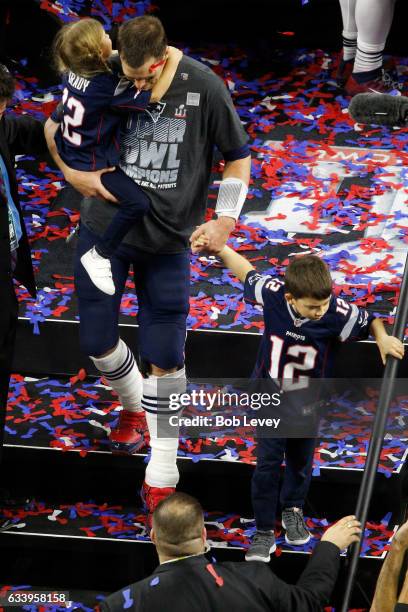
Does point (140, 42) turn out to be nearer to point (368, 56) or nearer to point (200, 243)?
point (200, 243)

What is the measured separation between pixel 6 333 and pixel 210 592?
1577mm

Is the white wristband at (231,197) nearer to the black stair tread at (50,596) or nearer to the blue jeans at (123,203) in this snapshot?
the blue jeans at (123,203)

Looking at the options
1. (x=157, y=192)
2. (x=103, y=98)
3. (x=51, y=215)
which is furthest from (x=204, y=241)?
(x=51, y=215)

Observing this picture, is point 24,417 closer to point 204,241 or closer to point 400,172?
point 204,241

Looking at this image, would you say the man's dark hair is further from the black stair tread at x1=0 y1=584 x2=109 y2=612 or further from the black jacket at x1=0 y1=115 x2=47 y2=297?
the black jacket at x1=0 y1=115 x2=47 y2=297

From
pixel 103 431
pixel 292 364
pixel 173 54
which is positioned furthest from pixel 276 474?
pixel 173 54

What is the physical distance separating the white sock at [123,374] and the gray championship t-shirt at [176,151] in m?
0.50

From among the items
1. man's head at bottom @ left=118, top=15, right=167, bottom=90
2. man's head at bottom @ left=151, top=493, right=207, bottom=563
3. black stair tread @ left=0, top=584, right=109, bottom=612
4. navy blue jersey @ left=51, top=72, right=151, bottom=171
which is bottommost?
black stair tread @ left=0, top=584, right=109, bottom=612

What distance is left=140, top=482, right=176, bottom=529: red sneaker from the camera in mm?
4941

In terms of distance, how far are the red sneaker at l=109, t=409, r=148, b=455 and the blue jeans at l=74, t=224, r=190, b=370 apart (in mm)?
485

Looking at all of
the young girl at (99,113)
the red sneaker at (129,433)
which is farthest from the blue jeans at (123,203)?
the red sneaker at (129,433)

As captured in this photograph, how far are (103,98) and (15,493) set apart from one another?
1693mm

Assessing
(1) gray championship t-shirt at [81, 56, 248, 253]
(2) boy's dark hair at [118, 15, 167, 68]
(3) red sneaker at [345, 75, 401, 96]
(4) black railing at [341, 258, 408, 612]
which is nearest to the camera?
(4) black railing at [341, 258, 408, 612]

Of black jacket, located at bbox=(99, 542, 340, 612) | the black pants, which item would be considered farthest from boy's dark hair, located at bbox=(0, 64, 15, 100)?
black jacket, located at bbox=(99, 542, 340, 612)
